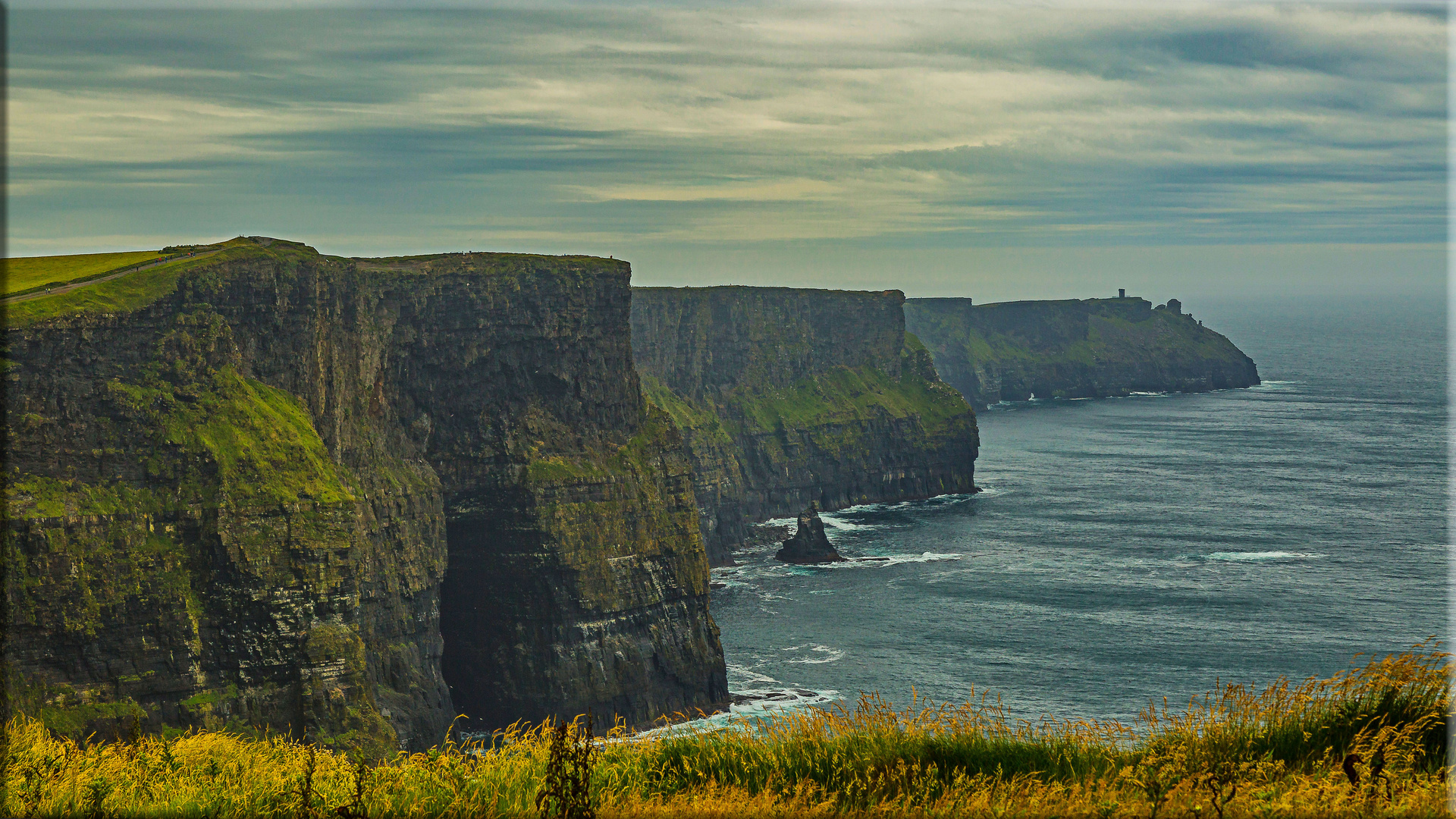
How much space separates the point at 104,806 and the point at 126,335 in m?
54.0

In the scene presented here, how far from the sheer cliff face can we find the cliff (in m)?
55.1

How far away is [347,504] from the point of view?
70062 mm

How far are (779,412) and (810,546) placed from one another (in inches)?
1751

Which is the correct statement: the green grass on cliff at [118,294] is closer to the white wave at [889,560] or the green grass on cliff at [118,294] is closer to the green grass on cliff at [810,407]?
the white wave at [889,560]

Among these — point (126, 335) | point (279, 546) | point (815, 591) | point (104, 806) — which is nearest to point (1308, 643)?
point (815, 591)

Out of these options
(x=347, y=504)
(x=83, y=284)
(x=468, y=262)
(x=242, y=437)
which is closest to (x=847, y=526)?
(x=468, y=262)

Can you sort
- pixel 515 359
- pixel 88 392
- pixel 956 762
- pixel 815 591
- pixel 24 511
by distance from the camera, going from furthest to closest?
1. pixel 815 591
2. pixel 515 359
3. pixel 88 392
4. pixel 24 511
5. pixel 956 762

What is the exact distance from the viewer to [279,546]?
66125 millimetres

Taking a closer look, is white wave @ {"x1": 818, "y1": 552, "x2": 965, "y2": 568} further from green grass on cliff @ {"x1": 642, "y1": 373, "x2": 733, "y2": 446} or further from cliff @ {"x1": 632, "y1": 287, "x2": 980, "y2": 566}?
green grass on cliff @ {"x1": 642, "y1": 373, "x2": 733, "y2": 446}

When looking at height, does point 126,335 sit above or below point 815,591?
above

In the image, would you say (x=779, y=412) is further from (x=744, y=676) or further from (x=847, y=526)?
(x=744, y=676)

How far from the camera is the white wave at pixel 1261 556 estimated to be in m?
128

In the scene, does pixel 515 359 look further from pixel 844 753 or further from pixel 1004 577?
pixel 844 753

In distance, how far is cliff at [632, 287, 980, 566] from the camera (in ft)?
525
